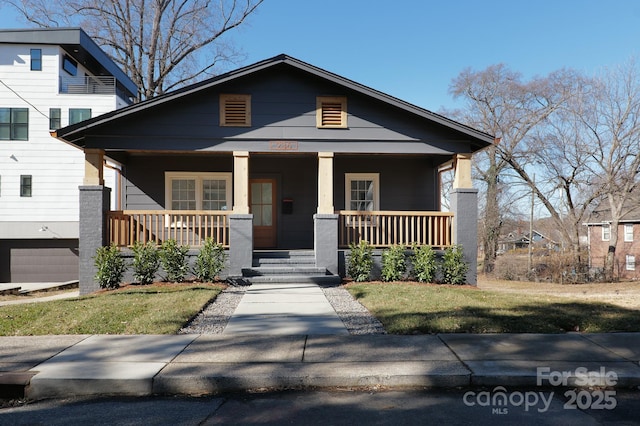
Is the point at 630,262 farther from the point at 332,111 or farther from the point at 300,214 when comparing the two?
the point at 332,111

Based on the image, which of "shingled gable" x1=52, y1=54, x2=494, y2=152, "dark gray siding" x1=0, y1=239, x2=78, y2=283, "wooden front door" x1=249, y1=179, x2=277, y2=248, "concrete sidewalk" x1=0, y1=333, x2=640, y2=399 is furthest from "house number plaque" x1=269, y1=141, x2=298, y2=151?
"dark gray siding" x1=0, y1=239, x2=78, y2=283

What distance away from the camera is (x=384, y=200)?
1480 centimetres

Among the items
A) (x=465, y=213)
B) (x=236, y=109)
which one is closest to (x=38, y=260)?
(x=236, y=109)

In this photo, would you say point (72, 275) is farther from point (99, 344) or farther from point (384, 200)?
point (99, 344)

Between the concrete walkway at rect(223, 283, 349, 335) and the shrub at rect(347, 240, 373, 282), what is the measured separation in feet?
4.85

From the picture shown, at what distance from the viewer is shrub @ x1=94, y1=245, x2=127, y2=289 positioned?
11117 mm

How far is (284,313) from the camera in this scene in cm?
782

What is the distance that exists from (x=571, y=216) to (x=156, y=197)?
2627cm

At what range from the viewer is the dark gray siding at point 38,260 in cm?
2256

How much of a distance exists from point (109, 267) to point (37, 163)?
14.6m

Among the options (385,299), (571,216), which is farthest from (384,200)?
(571,216)

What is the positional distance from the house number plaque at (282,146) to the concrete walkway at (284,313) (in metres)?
3.65

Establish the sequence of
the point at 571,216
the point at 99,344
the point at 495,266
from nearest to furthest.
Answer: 1. the point at 99,344
2. the point at 571,216
3. the point at 495,266

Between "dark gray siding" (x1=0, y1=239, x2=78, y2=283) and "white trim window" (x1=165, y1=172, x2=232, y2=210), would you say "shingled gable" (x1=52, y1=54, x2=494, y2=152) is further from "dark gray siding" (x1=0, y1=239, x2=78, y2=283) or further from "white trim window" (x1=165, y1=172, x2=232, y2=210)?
"dark gray siding" (x1=0, y1=239, x2=78, y2=283)
